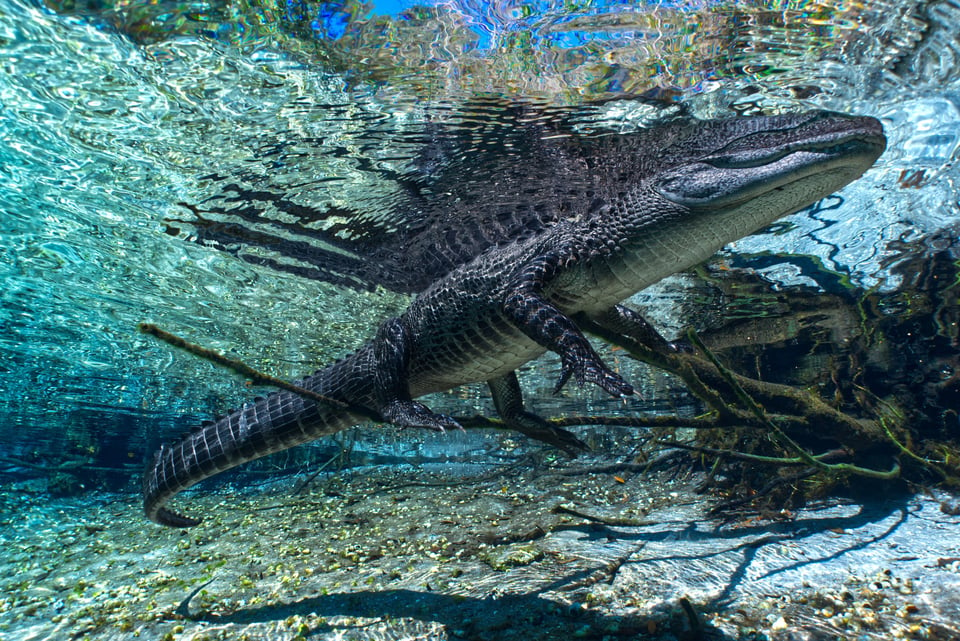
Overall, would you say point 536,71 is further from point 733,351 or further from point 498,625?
point 733,351

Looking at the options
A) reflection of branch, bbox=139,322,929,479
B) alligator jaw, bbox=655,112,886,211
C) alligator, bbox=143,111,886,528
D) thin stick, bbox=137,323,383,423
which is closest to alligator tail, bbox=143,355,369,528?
alligator, bbox=143,111,886,528

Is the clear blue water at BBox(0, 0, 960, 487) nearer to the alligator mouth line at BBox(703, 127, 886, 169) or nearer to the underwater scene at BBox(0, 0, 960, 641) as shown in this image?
the underwater scene at BBox(0, 0, 960, 641)

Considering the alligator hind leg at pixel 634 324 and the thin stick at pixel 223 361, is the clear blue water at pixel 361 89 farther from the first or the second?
the thin stick at pixel 223 361

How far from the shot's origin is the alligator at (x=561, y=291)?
9.96 ft

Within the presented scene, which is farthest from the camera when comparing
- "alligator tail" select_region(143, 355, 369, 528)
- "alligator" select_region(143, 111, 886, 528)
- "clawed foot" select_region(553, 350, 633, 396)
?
"alligator tail" select_region(143, 355, 369, 528)

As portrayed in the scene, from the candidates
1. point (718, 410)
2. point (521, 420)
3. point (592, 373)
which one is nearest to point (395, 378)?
point (521, 420)

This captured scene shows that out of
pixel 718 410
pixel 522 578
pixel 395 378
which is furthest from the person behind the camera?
pixel 718 410

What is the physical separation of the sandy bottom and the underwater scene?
4 centimetres

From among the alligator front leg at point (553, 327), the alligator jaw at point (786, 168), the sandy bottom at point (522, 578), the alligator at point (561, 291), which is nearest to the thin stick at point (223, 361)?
the alligator at point (561, 291)

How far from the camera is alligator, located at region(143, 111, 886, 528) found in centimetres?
304

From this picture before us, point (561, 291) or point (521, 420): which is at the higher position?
point (561, 291)

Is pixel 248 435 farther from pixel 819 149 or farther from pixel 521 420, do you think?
pixel 819 149

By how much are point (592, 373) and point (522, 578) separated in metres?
2.36

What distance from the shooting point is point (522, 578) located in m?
4.12
